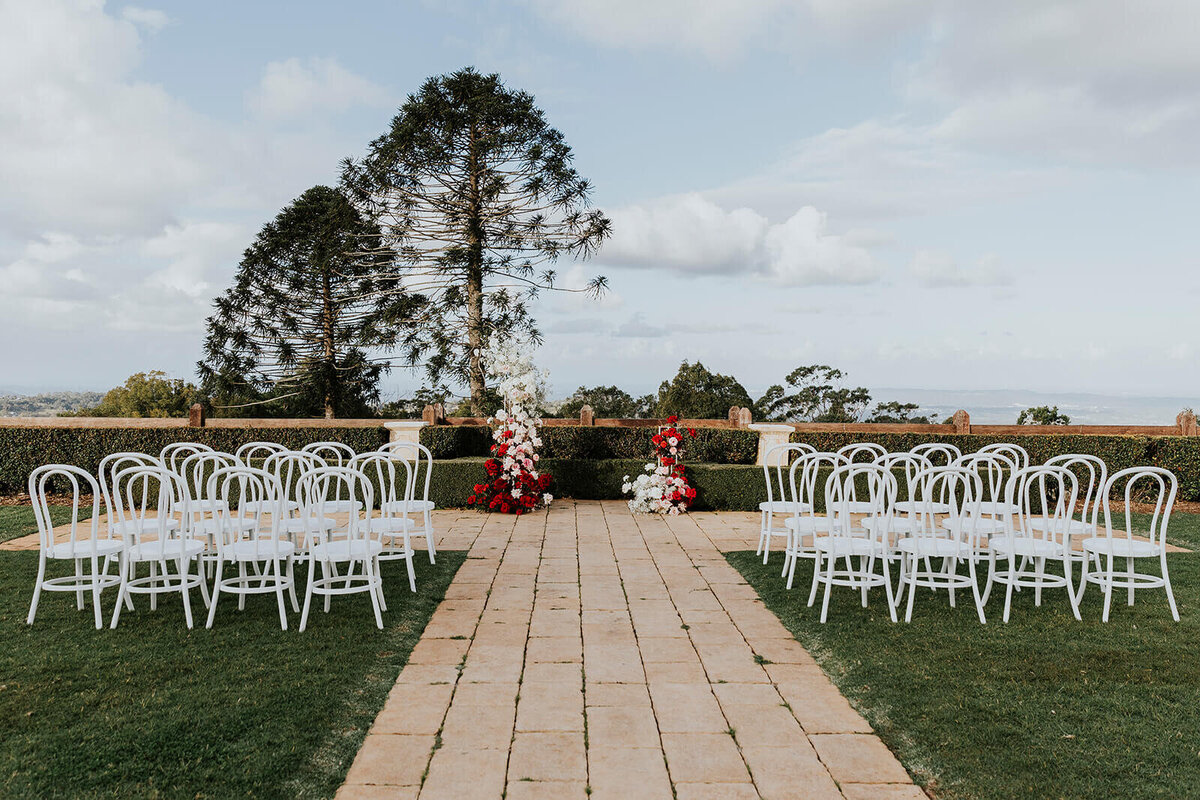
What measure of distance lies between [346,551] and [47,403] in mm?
16953

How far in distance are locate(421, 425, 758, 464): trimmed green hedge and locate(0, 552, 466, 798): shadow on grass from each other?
5.54m

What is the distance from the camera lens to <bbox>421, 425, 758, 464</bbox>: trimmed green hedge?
10250 mm

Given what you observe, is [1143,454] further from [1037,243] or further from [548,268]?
[548,268]

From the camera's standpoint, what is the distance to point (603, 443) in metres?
10.6

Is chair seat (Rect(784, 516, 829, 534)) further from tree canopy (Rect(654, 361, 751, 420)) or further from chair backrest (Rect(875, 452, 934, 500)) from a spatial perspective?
tree canopy (Rect(654, 361, 751, 420))

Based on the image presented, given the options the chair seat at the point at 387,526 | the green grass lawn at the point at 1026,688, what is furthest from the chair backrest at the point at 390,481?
the green grass lawn at the point at 1026,688

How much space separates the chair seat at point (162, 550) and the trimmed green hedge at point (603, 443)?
6045mm

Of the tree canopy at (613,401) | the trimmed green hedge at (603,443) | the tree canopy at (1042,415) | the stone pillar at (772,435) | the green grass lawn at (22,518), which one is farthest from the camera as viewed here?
the tree canopy at (613,401)

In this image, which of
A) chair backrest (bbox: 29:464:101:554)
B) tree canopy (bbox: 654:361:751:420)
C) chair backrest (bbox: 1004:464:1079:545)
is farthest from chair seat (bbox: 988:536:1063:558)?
tree canopy (bbox: 654:361:751:420)

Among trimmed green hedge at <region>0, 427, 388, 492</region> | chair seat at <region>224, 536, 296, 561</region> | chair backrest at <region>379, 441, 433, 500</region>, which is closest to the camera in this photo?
chair seat at <region>224, 536, 296, 561</region>

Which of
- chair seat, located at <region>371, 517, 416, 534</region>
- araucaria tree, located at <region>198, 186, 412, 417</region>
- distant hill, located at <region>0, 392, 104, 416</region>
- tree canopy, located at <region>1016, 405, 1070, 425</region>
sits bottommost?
chair seat, located at <region>371, 517, 416, 534</region>

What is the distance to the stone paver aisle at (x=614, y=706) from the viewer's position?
2.45 meters

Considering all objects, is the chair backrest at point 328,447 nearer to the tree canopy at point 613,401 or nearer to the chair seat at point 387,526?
the chair seat at point 387,526

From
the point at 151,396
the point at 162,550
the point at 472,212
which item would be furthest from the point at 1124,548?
the point at 151,396
